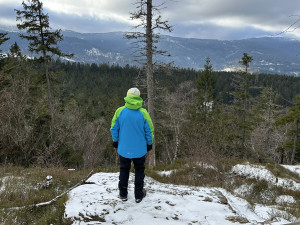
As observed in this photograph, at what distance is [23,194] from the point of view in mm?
4551

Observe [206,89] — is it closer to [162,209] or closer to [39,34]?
[39,34]

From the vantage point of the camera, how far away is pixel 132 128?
12.7 ft

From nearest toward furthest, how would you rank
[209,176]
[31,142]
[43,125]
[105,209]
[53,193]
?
[105,209]
[53,193]
[209,176]
[31,142]
[43,125]

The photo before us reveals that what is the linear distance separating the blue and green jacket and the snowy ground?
0.92 metres

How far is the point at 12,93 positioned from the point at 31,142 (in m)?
3.01

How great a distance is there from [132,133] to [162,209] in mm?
1422

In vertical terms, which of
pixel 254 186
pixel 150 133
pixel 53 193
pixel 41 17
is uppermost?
pixel 41 17

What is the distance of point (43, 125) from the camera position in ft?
44.9

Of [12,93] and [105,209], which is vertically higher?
[12,93]

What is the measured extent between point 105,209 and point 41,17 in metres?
15.7

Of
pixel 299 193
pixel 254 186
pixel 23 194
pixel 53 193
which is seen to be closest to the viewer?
pixel 23 194

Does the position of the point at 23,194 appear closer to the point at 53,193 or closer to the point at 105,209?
the point at 53,193

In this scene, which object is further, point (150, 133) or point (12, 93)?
point (12, 93)

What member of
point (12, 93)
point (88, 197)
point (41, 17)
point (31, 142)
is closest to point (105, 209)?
point (88, 197)
